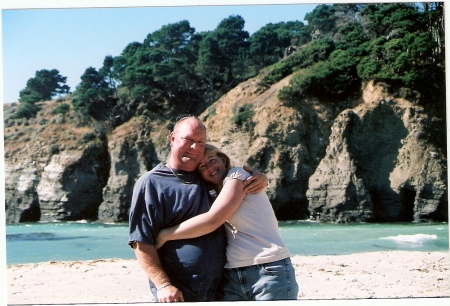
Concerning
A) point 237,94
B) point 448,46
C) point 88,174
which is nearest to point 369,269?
point 448,46

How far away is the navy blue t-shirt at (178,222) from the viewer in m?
3.35

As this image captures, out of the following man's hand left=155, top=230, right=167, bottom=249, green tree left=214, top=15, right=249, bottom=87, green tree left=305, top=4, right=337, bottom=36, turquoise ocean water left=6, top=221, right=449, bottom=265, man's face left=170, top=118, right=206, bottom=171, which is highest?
green tree left=305, top=4, right=337, bottom=36

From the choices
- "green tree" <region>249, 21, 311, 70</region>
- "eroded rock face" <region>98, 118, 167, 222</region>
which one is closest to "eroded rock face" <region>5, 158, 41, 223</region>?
"eroded rock face" <region>98, 118, 167, 222</region>

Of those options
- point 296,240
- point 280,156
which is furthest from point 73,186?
point 296,240

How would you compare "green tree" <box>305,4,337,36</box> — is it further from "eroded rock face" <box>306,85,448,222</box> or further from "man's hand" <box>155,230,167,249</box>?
"man's hand" <box>155,230,167,249</box>

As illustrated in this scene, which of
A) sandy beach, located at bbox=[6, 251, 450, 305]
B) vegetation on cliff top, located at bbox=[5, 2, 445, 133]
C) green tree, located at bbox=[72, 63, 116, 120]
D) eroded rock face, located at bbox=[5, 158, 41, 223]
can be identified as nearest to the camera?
sandy beach, located at bbox=[6, 251, 450, 305]

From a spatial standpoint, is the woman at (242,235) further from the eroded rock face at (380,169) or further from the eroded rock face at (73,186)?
the eroded rock face at (73,186)

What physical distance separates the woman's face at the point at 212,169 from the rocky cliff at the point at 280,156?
2250cm

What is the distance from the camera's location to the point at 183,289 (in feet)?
11.2

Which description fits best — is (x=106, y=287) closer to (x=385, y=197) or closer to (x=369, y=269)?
(x=369, y=269)

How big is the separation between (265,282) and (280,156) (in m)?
25.8

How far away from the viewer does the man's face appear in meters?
3.44

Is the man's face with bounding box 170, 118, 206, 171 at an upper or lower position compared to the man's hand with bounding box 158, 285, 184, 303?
upper

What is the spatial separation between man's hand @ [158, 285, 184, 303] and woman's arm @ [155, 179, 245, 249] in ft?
0.92
